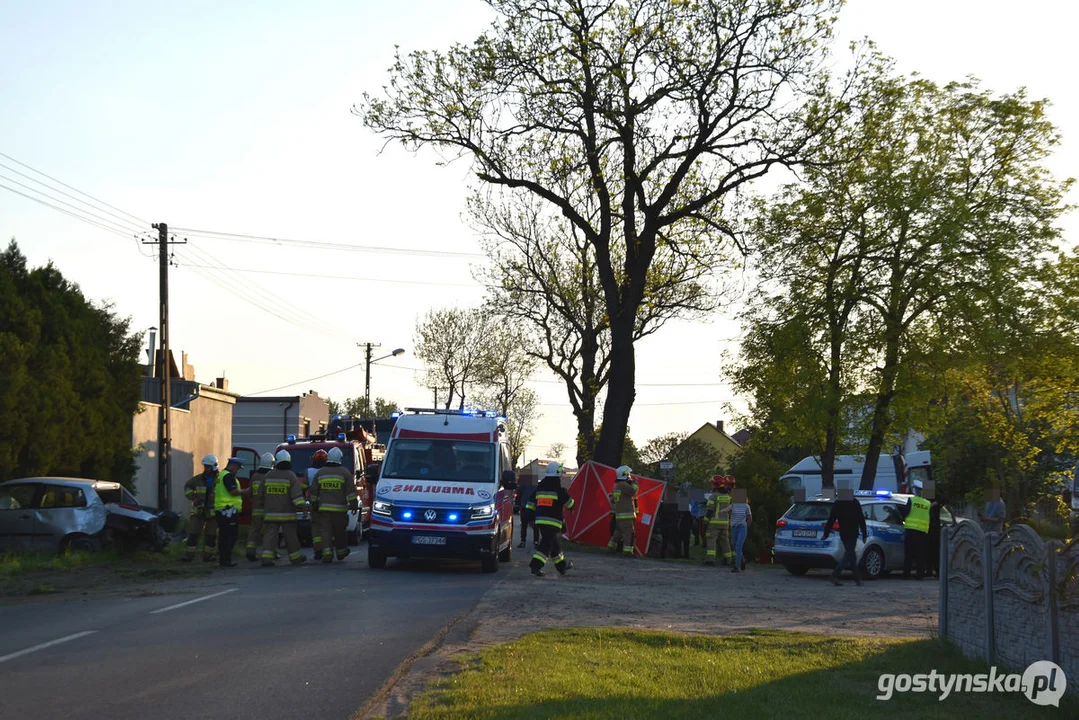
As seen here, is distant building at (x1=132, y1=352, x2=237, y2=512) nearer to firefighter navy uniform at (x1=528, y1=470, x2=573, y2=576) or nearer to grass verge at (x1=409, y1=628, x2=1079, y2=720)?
firefighter navy uniform at (x1=528, y1=470, x2=573, y2=576)

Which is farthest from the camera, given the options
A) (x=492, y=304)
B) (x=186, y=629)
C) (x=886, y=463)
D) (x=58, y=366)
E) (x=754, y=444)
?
(x=886, y=463)

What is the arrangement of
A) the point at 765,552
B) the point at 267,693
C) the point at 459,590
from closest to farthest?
the point at 267,693 → the point at 459,590 → the point at 765,552

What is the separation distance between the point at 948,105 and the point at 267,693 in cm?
3076

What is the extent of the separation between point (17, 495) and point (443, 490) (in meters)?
7.26

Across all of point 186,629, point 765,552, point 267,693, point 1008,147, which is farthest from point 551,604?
point 1008,147

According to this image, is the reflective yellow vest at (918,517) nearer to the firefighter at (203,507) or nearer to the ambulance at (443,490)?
the ambulance at (443,490)

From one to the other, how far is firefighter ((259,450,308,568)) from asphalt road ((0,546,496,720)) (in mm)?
2831

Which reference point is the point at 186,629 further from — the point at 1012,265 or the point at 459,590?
the point at 1012,265

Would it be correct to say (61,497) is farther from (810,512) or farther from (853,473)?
(853,473)

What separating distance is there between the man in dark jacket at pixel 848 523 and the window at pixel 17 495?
13604 mm

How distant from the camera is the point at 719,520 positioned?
83.1 feet

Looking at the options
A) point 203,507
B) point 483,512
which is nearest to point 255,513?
point 203,507

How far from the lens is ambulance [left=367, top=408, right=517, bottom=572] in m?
19.2

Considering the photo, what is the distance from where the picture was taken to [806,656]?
10.4 metres
